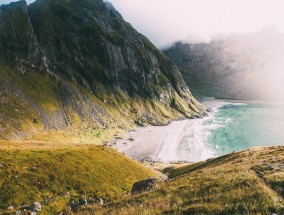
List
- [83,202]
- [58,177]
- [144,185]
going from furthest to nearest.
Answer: [58,177] < [83,202] < [144,185]

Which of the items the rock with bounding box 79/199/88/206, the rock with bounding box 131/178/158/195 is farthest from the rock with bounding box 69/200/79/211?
the rock with bounding box 131/178/158/195

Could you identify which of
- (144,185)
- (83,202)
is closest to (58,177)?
(83,202)

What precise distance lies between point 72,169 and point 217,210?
41187mm

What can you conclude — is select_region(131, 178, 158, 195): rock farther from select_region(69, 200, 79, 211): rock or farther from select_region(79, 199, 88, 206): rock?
select_region(69, 200, 79, 211): rock

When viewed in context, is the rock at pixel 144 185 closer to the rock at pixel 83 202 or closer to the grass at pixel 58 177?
the rock at pixel 83 202

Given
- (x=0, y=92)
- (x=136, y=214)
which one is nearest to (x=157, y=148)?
(x=0, y=92)

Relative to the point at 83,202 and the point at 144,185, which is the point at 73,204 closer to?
the point at 83,202

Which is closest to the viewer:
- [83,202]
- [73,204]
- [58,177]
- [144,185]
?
[144,185]

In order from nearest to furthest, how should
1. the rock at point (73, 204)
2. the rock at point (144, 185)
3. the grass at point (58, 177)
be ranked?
the rock at point (144, 185) → the rock at point (73, 204) → the grass at point (58, 177)

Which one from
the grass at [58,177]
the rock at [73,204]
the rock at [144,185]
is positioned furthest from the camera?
the grass at [58,177]

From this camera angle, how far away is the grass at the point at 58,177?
44281mm

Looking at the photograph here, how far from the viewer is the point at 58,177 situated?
5125 cm

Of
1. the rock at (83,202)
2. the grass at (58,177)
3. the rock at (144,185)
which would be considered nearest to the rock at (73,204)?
the rock at (83,202)

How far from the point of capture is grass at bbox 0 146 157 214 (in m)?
44.3
